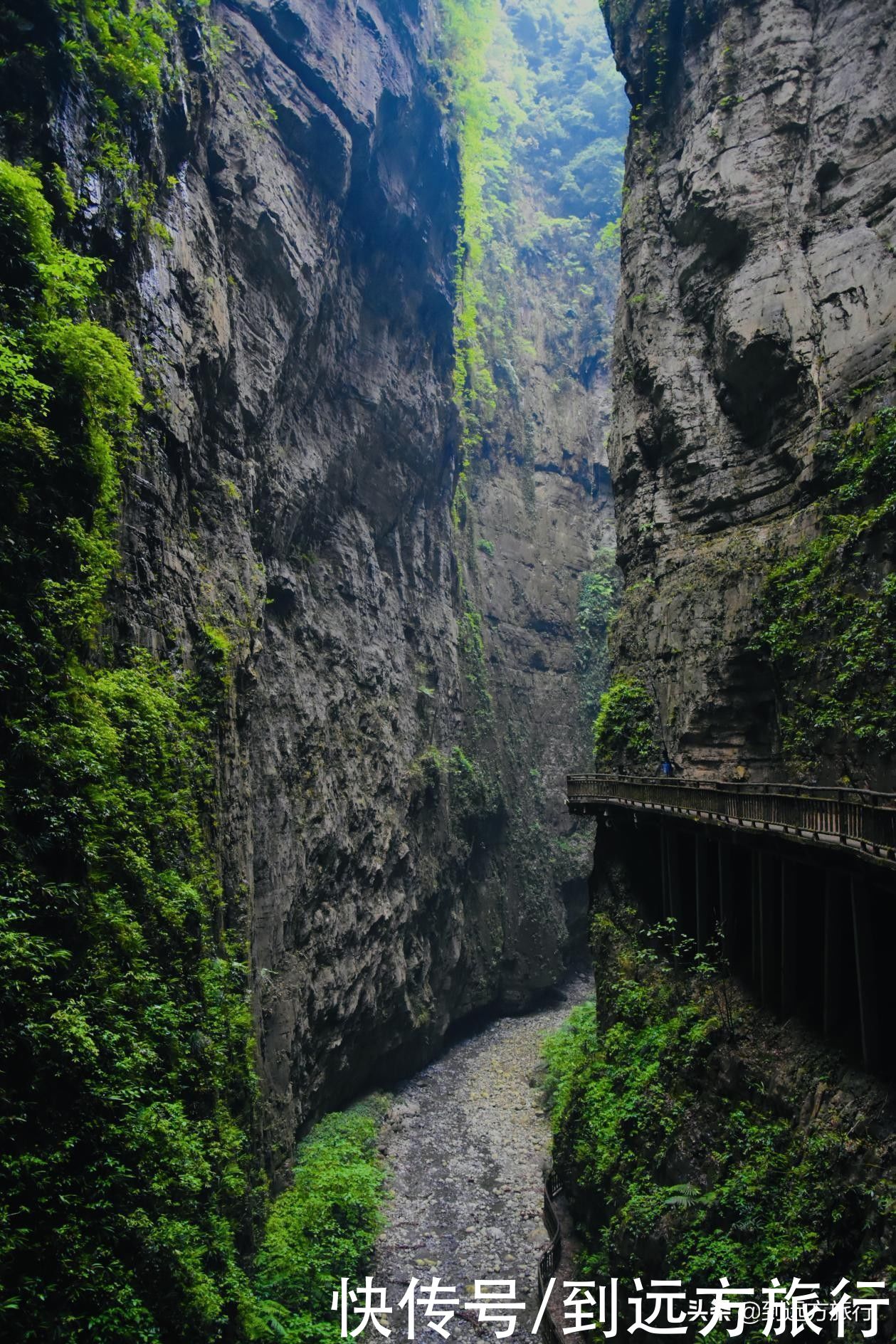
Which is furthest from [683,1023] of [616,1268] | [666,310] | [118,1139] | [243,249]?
[243,249]

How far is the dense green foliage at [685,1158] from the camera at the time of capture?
838 centimetres

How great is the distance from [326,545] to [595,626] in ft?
69.9

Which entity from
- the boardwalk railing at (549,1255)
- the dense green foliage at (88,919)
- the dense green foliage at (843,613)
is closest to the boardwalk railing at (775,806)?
the dense green foliage at (843,613)

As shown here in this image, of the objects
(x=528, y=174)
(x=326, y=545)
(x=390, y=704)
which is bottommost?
(x=390, y=704)

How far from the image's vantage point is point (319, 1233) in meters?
14.7

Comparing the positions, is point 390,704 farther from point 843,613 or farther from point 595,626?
point 595,626

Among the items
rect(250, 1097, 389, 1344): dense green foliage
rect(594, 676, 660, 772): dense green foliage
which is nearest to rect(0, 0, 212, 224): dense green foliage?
rect(594, 676, 660, 772): dense green foliage

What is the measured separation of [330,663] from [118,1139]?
16.1 meters

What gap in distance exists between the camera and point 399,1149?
20328 mm

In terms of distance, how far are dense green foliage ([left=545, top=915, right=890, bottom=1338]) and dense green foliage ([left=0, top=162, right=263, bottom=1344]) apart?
19.0 ft

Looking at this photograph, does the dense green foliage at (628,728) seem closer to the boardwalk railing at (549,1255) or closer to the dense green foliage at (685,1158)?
the dense green foliage at (685,1158)

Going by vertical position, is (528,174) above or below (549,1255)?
above

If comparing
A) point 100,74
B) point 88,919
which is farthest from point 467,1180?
point 100,74

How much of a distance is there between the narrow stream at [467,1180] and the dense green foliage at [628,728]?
1003cm
